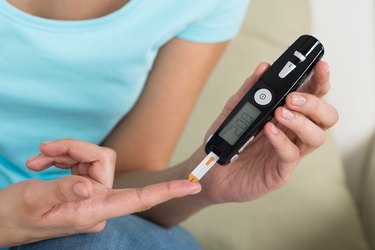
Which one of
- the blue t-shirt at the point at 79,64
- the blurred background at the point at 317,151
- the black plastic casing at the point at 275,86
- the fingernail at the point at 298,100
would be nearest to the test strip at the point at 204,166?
the black plastic casing at the point at 275,86

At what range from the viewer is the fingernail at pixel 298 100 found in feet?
1.97

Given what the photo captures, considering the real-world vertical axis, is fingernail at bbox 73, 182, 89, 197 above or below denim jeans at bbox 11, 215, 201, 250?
above

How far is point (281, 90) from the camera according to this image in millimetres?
642

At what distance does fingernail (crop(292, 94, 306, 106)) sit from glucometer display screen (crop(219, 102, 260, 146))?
5 centimetres

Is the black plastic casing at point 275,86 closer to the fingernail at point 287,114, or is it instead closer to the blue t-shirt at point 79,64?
the fingernail at point 287,114

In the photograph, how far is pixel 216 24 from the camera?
35.3 inches

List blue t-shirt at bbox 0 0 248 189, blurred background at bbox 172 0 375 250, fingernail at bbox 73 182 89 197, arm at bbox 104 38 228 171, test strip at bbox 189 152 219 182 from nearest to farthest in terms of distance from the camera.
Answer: fingernail at bbox 73 182 89 197, test strip at bbox 189 152 219 182, blue t-shirt at bbox 0 0 248 189, arm at bbox 104 38 228 171, blurred background at bbox 172 0 375 250

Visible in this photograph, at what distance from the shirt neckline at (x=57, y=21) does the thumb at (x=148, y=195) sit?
0.93ft

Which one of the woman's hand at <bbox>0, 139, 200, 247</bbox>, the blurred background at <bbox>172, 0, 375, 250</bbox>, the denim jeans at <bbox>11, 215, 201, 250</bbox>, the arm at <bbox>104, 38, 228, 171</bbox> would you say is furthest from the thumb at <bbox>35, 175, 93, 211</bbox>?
the blurred background at <bbox>172, 0, 375, 250</bbox>

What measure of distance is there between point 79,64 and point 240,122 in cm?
28

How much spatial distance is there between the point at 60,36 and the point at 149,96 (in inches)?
7.5

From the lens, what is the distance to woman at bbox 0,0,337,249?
620 millimetres

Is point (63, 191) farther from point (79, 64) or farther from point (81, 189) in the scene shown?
point (79, 64)

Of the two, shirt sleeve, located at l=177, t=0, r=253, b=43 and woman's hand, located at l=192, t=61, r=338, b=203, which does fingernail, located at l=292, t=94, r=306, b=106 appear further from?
shirt sleeve, located at l=177, t=0, r=253, b=43
